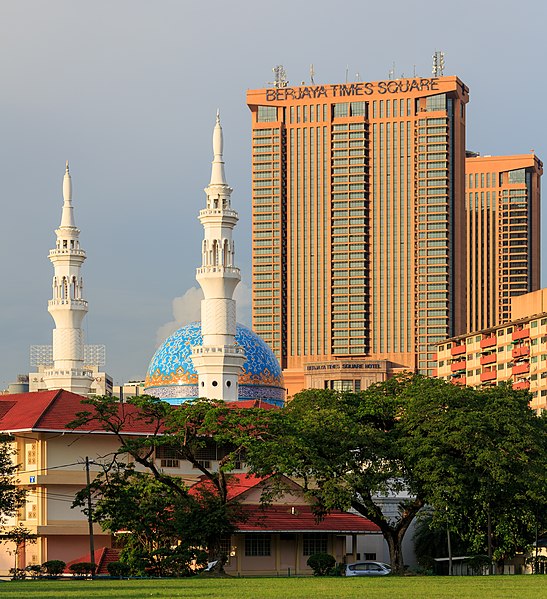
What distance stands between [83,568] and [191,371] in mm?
43438

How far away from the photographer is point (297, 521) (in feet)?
241

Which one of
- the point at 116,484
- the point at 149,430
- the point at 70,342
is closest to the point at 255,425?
the point at 116,484

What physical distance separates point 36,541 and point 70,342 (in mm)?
26410

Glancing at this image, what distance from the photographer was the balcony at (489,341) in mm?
176500

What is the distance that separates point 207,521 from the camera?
6316 cm

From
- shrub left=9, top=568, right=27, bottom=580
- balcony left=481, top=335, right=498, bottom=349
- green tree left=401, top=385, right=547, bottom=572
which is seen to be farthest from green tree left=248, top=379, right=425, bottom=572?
balcony left=481, top=335, right=498, bottom=349

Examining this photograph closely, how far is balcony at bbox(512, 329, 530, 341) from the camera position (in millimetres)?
167875

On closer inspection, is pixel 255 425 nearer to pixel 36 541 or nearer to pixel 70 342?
pixel 36 541

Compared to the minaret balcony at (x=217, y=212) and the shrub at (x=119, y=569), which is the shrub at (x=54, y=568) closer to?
the shrub at (x=119, y=569)

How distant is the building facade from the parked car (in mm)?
86718

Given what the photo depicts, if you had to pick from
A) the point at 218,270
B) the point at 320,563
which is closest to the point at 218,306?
the point at 218,270

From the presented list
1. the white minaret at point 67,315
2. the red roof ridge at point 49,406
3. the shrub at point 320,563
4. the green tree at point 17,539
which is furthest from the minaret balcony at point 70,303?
the shrub at point 320,563

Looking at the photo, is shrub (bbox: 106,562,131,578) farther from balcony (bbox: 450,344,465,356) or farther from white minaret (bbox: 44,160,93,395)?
balcony (bbox: 450,344,465,356)

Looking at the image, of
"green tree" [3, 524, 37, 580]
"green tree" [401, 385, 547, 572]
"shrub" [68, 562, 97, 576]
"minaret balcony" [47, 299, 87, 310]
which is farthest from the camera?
"minaret balcony" [47, 299, 87, 310]
